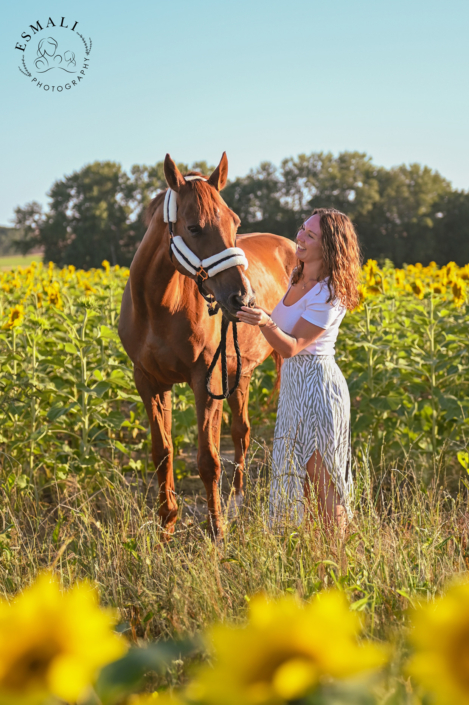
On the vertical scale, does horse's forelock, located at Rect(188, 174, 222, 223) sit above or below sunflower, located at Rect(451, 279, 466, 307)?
above

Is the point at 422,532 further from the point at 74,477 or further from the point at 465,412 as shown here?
the point at 74,477

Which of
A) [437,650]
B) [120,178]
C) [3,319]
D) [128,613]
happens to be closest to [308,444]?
[128,613]

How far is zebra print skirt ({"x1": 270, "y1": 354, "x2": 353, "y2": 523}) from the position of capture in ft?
10.8

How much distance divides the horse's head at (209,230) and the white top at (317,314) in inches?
16.5

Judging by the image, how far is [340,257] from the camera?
10.6 feet

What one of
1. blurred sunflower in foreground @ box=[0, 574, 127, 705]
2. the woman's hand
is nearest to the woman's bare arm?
the woman's hand

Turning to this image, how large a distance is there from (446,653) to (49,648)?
0.31 m

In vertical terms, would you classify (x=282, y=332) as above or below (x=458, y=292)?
below

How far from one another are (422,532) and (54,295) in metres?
4.22

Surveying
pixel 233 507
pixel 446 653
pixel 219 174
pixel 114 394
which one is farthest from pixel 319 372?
pixel 446 653

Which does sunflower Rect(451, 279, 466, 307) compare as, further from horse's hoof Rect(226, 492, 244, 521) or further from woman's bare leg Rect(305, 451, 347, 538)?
woman's bare leg Rect(305, 451, 347, 538)

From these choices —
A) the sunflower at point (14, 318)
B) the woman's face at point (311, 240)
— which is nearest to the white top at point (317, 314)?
the woman's face at point (311, 240)

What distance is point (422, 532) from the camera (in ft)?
9.35

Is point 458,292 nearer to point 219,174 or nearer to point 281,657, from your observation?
point 219,174
